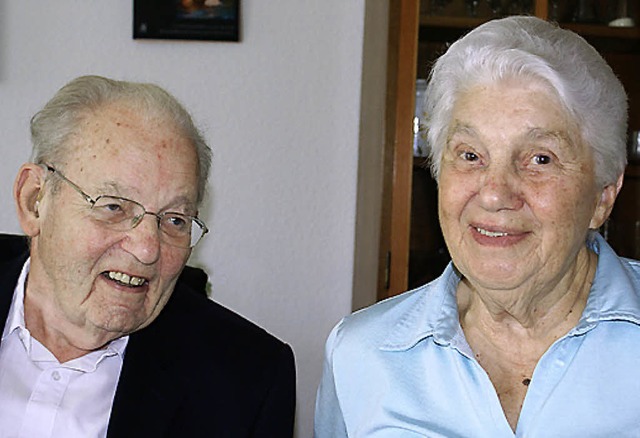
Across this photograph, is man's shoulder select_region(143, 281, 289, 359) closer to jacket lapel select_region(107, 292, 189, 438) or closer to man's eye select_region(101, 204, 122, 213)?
jacket lapel select_region(107, 292, 189, 438)

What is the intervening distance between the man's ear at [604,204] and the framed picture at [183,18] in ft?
5.06

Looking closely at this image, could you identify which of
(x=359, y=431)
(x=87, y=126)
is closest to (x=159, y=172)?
(x=87, y=126)

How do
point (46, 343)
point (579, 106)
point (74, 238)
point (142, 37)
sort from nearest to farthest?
point (579, 106), point (74, 238), point (46, 343), point (142, 37)

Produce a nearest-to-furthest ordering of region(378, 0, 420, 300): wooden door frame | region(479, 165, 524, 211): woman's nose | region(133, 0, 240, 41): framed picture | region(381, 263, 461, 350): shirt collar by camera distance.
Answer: region(479, 165, 524, 211): woman's nose, region(381, 263, 461, 350): shirt collar, region(378, 0, 420, 300): wooden door frame, region(133, 0, 240, 41): framed picture

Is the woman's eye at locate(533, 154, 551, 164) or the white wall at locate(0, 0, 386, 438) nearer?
the woman's eye at locate(533, 154, 551, 164)

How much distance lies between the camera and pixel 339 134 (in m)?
2.96

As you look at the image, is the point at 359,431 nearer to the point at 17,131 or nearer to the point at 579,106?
the point at 579,106

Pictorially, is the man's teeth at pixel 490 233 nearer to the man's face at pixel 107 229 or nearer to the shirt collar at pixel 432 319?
the shirt collar at pixel 432 319

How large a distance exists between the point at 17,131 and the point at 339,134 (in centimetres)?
96

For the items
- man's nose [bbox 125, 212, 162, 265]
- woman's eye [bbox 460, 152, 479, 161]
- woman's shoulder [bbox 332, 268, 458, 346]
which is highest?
woman's eye [bbox 460, 152, 479, 161]

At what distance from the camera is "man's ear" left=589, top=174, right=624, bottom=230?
1.61 metres

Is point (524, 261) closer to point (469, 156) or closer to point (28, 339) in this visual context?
point (469, 156)

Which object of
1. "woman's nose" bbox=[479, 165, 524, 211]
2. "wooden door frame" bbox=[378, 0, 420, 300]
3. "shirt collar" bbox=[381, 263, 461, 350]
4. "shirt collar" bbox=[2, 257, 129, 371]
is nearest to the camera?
"woman's nose" bbox=[479, 165, 524, 211]

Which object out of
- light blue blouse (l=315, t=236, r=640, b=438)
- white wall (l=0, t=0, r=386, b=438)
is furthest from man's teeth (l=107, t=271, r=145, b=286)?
white wall (l=0, t=0, r=386, b=438)
